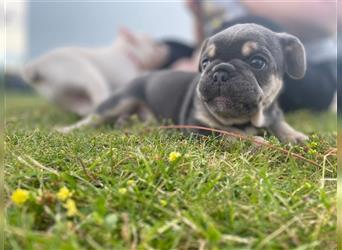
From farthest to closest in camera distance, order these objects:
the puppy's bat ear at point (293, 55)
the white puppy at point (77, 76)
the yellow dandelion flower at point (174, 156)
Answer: the white puppy at point (77, 76) < the puppy's bat ear at point (293, 55) < the yellow dandelion flower at point (174, 156)

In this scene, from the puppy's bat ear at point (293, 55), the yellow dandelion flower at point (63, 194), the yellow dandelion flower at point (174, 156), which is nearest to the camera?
the yellow dandelion flower at point (63, 194)

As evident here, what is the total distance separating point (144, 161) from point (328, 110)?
12.7 feet

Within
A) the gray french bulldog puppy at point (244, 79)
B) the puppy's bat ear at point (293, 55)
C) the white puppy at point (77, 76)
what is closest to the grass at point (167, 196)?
the gray french bulldog puppy at point (244, 79)

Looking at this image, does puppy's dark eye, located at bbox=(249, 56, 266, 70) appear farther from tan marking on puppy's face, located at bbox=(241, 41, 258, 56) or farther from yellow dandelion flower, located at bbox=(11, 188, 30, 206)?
yellow dandelion flower, located at bbox=(11, 188, 30, 206)

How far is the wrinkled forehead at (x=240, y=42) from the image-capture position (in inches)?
90.5

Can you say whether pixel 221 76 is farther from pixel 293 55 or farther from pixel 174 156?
pixel 174 156

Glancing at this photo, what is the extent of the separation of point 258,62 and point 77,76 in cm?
299

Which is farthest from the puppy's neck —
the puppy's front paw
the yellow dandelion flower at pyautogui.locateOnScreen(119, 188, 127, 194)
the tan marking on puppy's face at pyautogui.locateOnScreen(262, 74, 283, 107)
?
the yellow dandelion flower at pyautogui.locateOnScreen(119, 188, 127, 194)

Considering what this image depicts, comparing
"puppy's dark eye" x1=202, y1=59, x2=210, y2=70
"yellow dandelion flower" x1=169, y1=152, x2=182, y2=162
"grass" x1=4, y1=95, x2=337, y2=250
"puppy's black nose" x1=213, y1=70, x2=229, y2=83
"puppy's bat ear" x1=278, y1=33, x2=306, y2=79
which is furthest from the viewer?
"puppy's bat ear" x1=278, y1=33, x2=306, y2=79

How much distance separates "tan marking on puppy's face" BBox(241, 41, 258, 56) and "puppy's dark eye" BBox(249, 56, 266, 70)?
0.17 ft

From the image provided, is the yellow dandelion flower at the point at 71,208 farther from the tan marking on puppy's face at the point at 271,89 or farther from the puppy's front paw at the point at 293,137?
the puppy's front paw at the point at 293,137

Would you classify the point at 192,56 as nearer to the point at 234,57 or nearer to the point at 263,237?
the point at 234,57

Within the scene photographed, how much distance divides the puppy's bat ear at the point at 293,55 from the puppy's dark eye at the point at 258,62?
244mm

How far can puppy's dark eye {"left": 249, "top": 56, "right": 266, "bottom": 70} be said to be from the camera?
2.35 m
